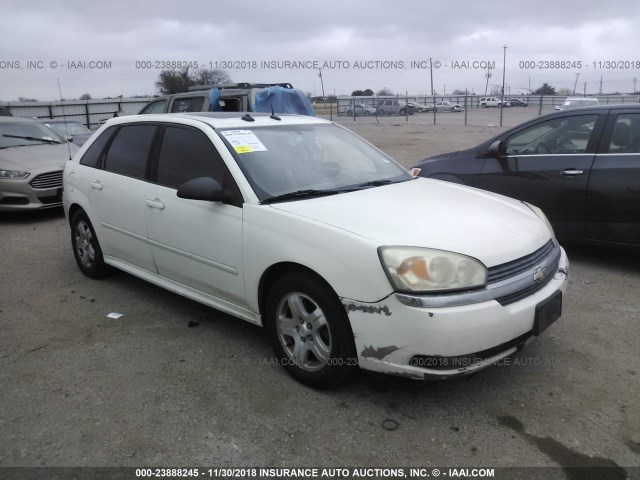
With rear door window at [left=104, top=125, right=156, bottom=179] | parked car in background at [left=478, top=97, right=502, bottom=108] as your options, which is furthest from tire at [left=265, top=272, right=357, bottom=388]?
parked car in background at [left=478, top=97, right=502, bottom=108]

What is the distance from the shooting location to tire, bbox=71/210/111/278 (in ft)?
16.0

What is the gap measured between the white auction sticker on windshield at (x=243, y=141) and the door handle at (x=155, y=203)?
720 millimetres

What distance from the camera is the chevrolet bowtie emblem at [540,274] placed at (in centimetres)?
293

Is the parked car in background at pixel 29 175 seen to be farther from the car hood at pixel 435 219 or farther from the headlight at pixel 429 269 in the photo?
the headlight at pixel 429 269

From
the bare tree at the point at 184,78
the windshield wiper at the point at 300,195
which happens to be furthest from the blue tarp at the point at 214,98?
the bare tree at the point at 184,78

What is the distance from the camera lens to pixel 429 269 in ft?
8.59

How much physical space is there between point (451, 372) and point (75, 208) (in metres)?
3.98

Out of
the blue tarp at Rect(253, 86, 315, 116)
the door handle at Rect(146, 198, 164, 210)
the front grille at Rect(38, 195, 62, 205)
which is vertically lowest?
the front grille at Rect(38, 195, 62, 205)

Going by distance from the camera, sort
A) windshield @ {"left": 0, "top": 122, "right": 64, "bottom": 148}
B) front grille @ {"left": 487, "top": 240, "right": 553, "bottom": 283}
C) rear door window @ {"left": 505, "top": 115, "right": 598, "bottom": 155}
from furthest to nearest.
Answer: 1. windshield @ {"left": 0, "top": 122, "right": 64, "bottom": 148}
2. rear door window @ {"left": 505, "top": 115, "right": 598, "bottom": 155}
3. front grille @ {"left": 487, "top": 240, "right": 553, "bottom": 283}

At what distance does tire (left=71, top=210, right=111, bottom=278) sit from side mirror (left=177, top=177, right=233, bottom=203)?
190 cm

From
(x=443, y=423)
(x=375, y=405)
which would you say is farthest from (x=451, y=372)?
(x=375, y=405)

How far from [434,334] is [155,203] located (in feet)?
7.71

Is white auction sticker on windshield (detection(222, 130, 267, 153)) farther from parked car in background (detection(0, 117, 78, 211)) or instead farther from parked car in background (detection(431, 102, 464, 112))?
parked car in background (detection(431, 102, 464, 112))

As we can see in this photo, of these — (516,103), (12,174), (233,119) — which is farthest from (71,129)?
(516,103)
